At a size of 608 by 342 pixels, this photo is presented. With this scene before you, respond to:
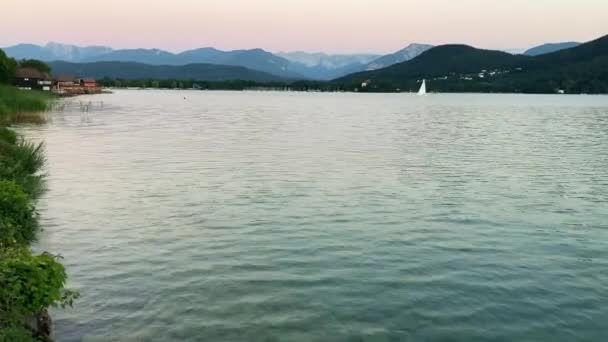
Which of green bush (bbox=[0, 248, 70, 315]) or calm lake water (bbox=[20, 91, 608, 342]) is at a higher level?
green bush (bbox=[0, 248, 70, 315])

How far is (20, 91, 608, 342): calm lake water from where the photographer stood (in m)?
16.1

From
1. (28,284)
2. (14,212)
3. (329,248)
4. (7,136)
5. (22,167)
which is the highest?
(28,284)

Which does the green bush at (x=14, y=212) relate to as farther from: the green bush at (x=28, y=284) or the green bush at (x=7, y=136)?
Result: the green bush at (x=7, y=136)

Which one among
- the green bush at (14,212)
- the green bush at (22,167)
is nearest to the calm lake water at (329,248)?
the green bush at (22,167)

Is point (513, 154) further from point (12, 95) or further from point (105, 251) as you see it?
point (12, 95)

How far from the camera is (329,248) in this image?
23.5 m

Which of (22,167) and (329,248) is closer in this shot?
(329,248)

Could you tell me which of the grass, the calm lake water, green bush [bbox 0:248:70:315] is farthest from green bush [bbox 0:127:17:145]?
the grass

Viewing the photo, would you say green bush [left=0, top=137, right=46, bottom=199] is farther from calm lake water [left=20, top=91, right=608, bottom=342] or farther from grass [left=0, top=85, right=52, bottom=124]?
grass [left=0, top=85, right=52, bottom=124]

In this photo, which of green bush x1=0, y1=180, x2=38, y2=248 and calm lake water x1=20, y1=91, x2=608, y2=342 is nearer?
calm lake water x1=20, y1=91, x2=608, y2=342

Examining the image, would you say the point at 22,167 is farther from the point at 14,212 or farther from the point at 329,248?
the point at 329,248

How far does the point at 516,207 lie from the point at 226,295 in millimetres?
19429

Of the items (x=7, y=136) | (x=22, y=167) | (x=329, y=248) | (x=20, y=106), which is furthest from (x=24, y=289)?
(x=20, y=106)

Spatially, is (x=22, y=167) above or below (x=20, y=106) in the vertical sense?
below
